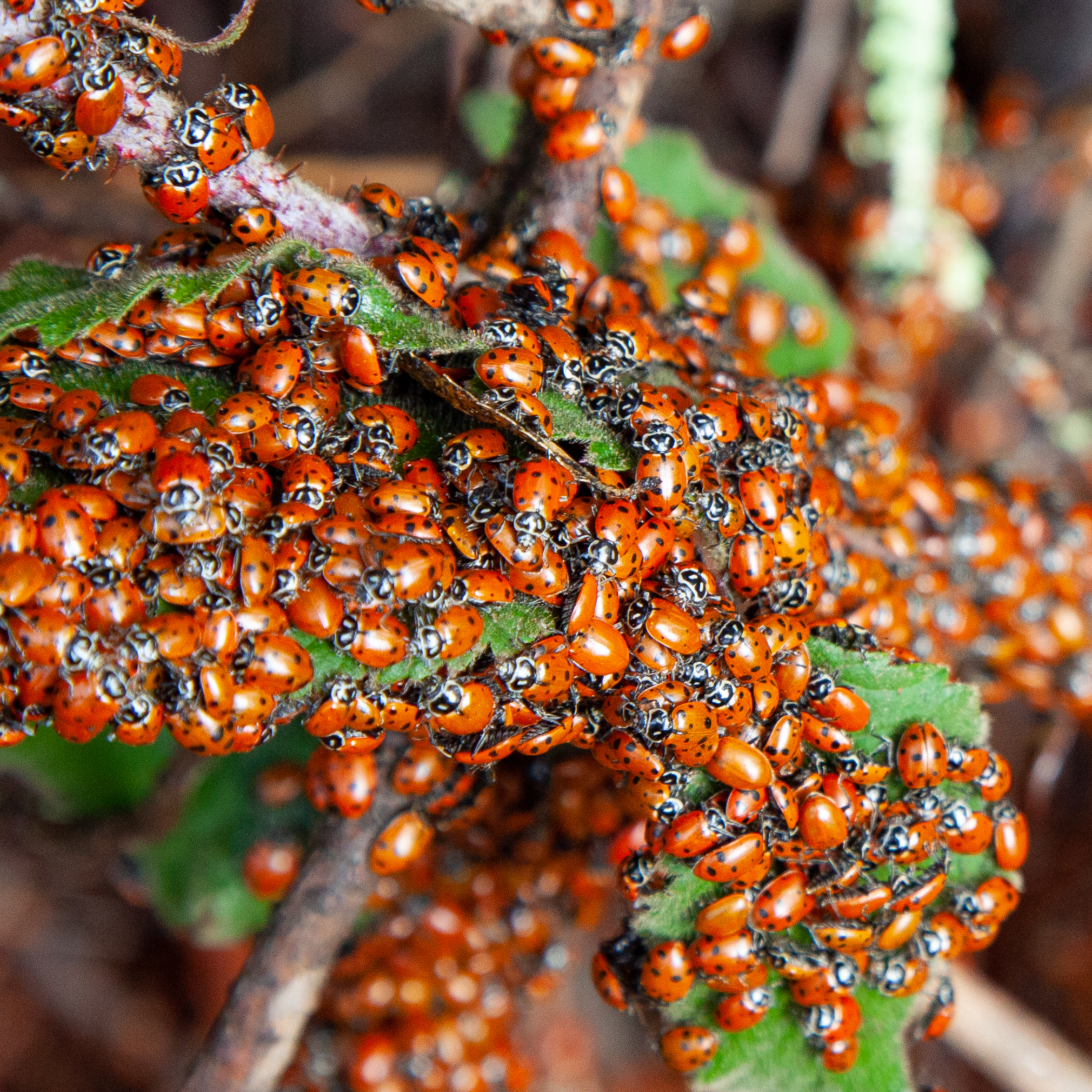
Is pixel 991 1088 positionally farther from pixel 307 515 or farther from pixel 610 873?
pixel 307 515

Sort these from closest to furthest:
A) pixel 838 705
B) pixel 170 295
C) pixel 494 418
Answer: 1. pixel 170 295
2. pixel 494 418
3. pixel 838 705

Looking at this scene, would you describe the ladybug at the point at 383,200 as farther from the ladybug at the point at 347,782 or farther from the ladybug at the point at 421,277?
the ladybug at the point at 347,782

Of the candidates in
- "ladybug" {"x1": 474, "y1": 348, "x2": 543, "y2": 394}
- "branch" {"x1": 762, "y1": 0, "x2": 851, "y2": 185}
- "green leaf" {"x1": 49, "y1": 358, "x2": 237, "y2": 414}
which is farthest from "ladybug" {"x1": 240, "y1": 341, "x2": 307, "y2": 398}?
"branch" {"x1": 762, "y1": 0, "x2": 851, "y2": 185}

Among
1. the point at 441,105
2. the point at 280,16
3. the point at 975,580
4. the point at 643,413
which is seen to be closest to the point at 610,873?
the point at 975,580

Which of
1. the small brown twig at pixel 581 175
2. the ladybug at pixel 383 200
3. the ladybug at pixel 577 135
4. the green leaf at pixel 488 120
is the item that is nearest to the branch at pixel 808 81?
the green leaf at pixel 488 120

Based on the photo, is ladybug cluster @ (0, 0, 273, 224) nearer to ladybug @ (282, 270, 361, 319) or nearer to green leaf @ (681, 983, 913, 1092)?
ladybug @ (282, 270, 361, 319)

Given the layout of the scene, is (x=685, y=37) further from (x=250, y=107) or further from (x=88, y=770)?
(x=88, y=770)

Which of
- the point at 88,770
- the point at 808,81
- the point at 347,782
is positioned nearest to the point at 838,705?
the point at 347,782
